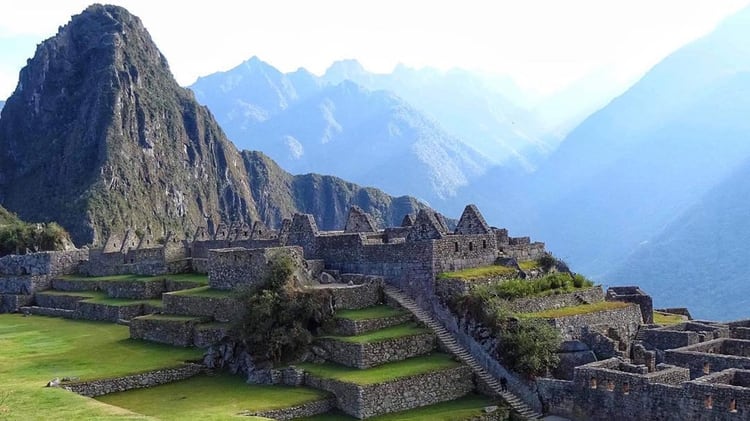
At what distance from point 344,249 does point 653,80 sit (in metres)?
145

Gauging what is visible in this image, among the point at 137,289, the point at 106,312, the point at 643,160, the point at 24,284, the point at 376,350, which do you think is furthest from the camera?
the point at 643,160

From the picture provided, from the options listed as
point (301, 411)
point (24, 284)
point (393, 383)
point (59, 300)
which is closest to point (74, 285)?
point (59, 300)

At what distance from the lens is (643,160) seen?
454 feet

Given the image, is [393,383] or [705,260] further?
[705,260]

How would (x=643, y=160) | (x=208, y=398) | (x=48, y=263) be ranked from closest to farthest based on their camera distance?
1. (x=208, y=398)
2. (x=48, y=263)
3. (x=643, y=160)

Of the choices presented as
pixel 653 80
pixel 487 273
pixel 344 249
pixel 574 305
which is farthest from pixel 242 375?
pixel 653 80

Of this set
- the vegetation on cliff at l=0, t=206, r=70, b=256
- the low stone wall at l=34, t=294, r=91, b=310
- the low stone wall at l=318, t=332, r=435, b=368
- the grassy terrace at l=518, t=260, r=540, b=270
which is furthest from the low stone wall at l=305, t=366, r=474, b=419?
the vegetation on cliff at l=0, t=206, r=70, b=256

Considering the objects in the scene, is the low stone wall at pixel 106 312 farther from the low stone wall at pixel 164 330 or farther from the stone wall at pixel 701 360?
the stone wall at pixel 701 360

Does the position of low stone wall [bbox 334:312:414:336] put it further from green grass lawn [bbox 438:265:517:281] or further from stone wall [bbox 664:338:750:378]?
stone wall [bbox 664:338:750:378]

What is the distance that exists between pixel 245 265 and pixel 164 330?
486cm

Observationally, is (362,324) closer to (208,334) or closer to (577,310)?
(208,334)

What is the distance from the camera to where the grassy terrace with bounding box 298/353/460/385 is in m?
24.2

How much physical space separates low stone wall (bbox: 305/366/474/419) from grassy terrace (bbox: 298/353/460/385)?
219 mm

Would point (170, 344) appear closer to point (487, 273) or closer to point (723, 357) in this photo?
point (487, 273)
